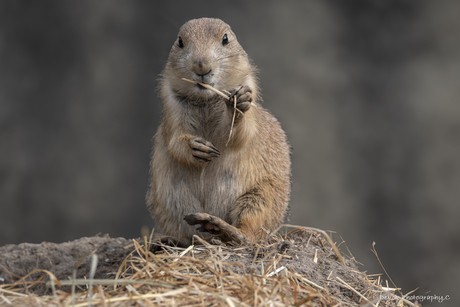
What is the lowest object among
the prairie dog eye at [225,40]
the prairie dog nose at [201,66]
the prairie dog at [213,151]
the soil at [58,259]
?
the soil at [58,259]

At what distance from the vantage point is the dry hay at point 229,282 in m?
→ 2.13

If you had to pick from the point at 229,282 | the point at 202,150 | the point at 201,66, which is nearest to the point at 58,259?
the point at 202,150

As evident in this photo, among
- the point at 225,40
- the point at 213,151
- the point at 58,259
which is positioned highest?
the point at 225,40

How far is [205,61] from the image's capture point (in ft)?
9.73

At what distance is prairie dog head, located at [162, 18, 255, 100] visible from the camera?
3.03 m

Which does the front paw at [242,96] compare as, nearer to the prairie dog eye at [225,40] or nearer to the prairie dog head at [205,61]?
the prairie dog head at [205,61]

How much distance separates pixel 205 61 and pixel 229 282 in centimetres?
153

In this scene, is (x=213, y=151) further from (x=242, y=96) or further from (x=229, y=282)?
(x=229, y=282)

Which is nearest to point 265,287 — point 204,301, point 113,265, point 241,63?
point 204,301

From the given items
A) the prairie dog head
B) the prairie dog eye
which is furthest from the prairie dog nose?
the prairie dog eye

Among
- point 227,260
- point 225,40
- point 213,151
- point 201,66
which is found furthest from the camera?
point 225,40

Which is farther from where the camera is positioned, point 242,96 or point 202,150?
point 202,150

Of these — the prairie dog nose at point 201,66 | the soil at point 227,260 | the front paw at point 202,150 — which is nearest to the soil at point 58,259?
the soil at point 227,260

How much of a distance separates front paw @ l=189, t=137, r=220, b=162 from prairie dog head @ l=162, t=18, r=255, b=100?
0.35 meters
